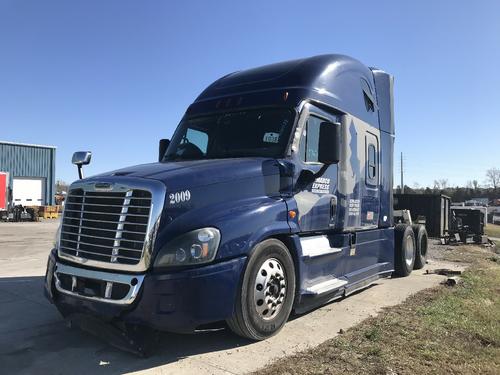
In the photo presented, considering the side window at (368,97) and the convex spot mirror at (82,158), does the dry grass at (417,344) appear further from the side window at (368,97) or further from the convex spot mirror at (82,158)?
the convex spot mirror at (82,158)

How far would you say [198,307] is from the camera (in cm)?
430

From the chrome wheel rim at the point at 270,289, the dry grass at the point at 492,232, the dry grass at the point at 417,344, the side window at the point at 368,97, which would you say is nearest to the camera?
the dry grass at the point at 417,344

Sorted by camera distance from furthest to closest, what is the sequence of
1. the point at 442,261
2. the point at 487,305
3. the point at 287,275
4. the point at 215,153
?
the point at 442,261
the point at 487,305
the point at 215,153
the point at 287,275

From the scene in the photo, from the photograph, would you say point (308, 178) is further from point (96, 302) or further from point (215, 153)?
point (96, 302)

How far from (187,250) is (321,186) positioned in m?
2.40

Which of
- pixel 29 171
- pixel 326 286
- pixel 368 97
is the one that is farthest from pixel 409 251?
pixel 29 171

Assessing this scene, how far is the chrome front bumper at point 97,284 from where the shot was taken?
169 inches

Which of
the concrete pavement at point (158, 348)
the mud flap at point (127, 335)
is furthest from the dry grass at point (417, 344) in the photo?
the mud flap at point (127, 335)

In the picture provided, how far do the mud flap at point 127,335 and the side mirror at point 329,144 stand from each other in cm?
270

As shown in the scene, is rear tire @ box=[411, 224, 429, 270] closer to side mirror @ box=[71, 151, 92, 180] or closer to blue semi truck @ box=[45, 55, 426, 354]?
blue semi truck @ box=[45, 55, 426, 354]

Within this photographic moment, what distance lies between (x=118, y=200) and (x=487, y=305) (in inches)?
218

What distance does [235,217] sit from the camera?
4.61 m

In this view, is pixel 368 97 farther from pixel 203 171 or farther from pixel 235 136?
pixel 203 171

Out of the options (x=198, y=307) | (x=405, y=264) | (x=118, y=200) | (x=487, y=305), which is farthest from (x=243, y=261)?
(x=405, y=264)
